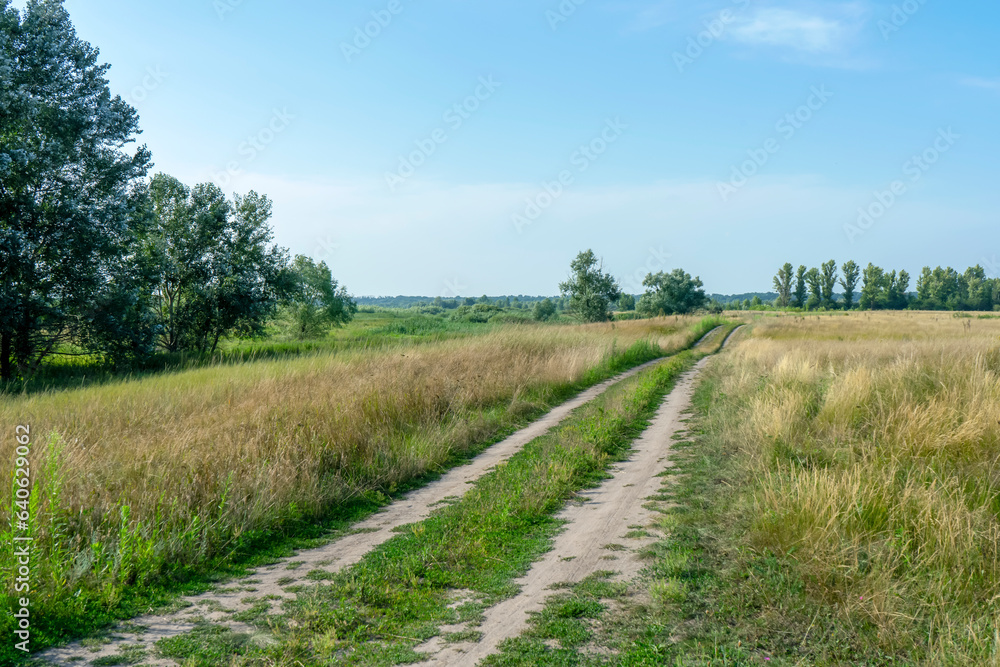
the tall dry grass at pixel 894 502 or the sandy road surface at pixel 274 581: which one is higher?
the tall dry grass at pixel 894 502

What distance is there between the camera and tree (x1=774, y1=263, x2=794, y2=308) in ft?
436

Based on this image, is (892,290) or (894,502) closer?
(894,502)

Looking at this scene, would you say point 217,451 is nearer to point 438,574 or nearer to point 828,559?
point 438,574

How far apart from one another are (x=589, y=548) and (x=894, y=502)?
2887 mm

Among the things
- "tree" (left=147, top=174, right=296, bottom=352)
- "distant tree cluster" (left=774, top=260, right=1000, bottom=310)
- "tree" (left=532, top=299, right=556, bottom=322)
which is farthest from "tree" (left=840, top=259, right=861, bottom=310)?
"tree" (left=147, top=174, right=296, bottom=352)

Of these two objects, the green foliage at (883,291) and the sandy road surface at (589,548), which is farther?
the green foliage at (883,291)

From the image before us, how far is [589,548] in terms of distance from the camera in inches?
217

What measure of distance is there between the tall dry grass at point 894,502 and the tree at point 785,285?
138098mm

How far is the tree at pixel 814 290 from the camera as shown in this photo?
127 metres

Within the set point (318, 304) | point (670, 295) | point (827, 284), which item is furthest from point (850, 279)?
point (318, 304)

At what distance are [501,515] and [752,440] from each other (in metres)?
4.33

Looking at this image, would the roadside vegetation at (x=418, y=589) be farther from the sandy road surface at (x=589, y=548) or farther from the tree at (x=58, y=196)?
the tree at (x=58, y=196)
